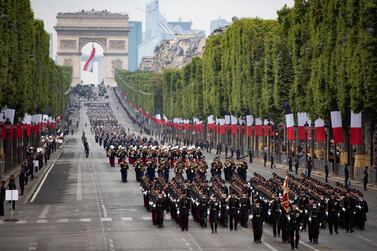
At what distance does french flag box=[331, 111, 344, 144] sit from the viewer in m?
82.1

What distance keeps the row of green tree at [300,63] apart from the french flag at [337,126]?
2.73 ft

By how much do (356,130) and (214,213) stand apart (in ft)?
101

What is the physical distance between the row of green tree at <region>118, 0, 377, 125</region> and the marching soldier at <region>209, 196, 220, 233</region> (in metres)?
26.4

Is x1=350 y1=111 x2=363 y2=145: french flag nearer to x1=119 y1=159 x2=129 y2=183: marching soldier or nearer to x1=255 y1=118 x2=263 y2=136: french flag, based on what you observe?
x1=119 y1=159 x2=129 y2=183: marching soldier

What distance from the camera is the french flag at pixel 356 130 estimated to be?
2982 inches

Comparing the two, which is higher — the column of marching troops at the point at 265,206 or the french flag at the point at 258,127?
the french flag at the point at 258,127

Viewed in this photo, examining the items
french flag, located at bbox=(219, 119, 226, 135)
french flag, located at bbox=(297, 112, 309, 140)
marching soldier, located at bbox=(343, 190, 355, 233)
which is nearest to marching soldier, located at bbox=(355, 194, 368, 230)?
marching soldier, located at bbox=(343, 190, 355, 233)

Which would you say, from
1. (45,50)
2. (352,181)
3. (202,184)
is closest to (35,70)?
(45,50)

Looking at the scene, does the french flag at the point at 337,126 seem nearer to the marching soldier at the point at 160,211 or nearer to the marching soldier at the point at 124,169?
the marching soldier at the point at 124,169

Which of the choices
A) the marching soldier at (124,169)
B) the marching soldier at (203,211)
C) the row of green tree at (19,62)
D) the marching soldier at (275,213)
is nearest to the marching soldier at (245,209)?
the marching soldier at (203,211)

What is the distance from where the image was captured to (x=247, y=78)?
412 feet

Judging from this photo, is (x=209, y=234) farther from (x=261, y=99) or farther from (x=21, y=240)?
(x=261, y=99)

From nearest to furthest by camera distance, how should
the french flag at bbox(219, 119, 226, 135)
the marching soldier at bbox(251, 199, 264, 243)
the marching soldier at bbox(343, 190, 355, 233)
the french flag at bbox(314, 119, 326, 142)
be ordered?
the marching soldier at bbox(251, 199, 264, 243) < the marching soldier at bbox(343, 190, 355, 233) < the french flag at bbox(314, 119, 326, 142) < the french flag at bbox(219, 119, 226, 135)

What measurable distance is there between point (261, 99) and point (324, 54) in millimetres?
29741
